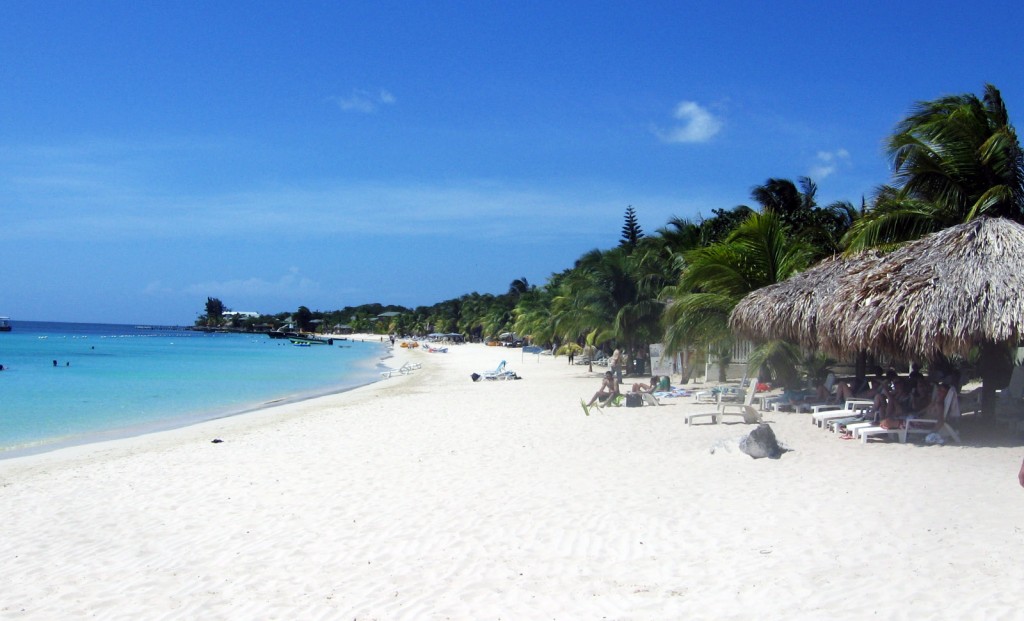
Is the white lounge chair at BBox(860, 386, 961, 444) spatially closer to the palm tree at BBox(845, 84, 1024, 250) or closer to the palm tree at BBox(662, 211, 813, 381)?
the palm tree at BBox(845, 84, 1024, 250)

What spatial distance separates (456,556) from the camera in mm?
5371

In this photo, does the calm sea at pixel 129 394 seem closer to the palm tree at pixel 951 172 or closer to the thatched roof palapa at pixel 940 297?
the thatched roof palapa at pixel 940 297

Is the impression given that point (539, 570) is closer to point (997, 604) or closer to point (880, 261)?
point (997, 604)

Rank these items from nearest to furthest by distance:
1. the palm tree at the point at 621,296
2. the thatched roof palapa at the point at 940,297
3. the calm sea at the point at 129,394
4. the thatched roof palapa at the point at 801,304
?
the thatched roof palapa at the point at 940,297
the thatched roof palapa at the point at 801,304
the calm sea at the point at 129,394
the palm tree at the point at 621,296

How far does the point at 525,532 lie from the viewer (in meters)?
5.89

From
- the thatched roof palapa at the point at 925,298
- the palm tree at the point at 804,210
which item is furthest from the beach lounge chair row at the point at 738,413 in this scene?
the palm tree at the point at 804,210

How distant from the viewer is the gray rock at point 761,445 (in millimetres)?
8422

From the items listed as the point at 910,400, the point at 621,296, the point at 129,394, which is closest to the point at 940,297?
the point at 910,400

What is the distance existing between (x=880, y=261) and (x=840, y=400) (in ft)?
9.62

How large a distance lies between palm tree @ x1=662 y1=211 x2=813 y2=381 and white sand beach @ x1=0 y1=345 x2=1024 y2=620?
454 cm

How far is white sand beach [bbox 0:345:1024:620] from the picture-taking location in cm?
449

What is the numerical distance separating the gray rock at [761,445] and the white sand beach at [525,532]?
0.17 metres

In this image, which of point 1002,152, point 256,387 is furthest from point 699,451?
point 256,387

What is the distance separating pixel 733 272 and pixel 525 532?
10.00m
